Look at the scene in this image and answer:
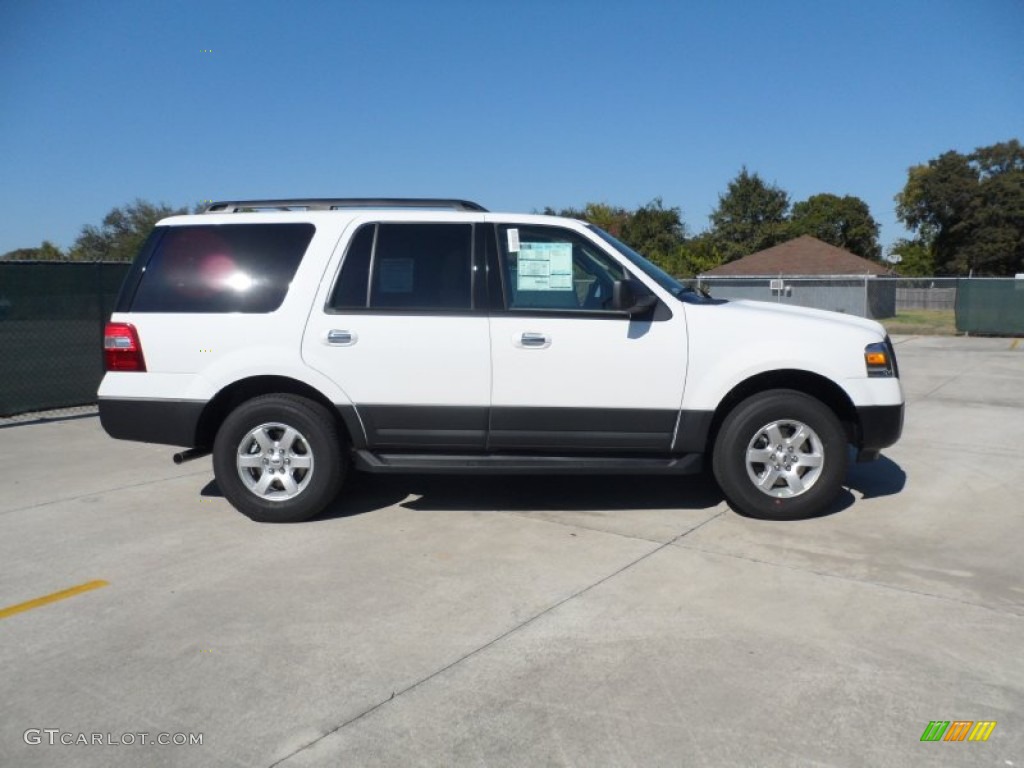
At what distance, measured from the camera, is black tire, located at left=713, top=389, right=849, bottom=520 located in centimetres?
534

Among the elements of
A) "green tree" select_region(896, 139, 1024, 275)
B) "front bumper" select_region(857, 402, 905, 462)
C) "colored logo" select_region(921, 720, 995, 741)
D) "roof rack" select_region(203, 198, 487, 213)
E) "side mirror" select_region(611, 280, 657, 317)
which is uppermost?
"green tree" select_region(896, 139, 1024, 275)

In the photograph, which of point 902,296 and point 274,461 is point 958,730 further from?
point 902,296

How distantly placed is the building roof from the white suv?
122ft

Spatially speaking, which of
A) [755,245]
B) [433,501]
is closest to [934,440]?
[433,501]

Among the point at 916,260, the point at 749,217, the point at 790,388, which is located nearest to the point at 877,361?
the point at 790,388

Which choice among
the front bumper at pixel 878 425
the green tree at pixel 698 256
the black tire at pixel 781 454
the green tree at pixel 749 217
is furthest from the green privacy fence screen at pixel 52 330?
the green tree at pixel 749 217

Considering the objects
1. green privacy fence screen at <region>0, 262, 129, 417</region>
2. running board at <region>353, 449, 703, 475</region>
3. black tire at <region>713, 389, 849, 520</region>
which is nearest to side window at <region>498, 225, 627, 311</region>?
running board at <region>353, 449, 703, 475</region>

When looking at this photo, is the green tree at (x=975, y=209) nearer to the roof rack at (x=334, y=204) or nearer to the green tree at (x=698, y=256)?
the green tree at (x=698, y=256)

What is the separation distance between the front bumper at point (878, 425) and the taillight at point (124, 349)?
4.71 m

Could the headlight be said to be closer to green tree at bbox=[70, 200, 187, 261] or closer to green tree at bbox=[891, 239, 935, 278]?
green tree at bbox=[70, 200, 187, 261]

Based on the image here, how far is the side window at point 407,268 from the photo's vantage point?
5496mm

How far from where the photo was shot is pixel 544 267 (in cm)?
554

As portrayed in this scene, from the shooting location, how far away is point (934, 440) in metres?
8.25

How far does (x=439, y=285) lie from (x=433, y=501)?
160 cm
